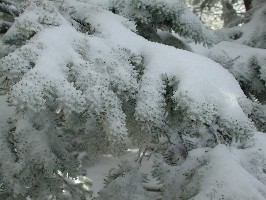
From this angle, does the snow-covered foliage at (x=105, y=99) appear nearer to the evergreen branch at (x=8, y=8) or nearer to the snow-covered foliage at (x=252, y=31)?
the evergreen branch at (x=8, y=8)

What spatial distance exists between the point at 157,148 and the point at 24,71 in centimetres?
174

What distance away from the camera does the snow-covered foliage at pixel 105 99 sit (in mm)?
1270

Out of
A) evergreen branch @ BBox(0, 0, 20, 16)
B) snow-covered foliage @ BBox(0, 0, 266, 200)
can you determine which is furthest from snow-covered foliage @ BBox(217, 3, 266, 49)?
evergreen branch @ BBox(0, 0, 20, 16)

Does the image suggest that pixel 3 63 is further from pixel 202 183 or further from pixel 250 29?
pixel 250 29

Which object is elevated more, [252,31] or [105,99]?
[105,99]

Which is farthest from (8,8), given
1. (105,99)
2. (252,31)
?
(252,31)

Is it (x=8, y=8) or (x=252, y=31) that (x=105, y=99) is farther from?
(x=252, y=31)

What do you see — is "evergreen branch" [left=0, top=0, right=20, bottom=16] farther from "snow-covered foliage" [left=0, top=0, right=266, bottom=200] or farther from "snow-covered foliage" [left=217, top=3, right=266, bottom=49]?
"snow-covered foliage" [left=217, top=3, right=266, bottom=49]

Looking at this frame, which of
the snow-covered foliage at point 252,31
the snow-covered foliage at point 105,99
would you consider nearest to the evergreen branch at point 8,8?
the snow-covered foliage at point 105,99

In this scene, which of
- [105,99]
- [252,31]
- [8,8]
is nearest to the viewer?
[105,99]

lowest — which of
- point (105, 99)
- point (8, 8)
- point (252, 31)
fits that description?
point (252, 31)

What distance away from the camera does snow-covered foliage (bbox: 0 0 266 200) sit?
127 cm

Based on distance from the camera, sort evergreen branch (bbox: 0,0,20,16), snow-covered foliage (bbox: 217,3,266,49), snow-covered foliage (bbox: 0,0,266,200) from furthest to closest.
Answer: snow-covered foliage (bbox: 217,3,266,49) < evergreen branch (bbox: 0,0,20,16) < snow-covered foliage (bbox: 0,0,266,200)

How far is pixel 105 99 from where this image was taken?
1.31 meters
